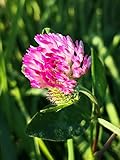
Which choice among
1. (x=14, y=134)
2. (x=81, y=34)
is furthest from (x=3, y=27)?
(x=14, y=134)

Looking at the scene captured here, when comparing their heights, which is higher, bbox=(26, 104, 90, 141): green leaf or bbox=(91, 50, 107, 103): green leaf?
bbox=(91, 50, 107, 103): green leaf

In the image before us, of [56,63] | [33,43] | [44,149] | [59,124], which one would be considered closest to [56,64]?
[56,63]

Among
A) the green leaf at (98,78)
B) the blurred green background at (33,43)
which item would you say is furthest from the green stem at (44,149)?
the green leaf at (98,78)

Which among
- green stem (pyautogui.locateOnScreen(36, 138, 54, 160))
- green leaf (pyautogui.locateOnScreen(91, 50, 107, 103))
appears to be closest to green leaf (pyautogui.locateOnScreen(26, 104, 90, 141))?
green leaf (pyautogui.locateOnScreen(91, 50, 107, 103))

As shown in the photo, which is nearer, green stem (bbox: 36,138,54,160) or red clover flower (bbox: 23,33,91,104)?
red clover flower (bbox: 23,33,91,104)

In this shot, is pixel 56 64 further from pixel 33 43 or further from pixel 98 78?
pixel 33 43

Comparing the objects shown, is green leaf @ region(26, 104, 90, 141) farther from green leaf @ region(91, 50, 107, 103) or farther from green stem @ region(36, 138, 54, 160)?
green stem @ region(36, 138, 54, 160)
